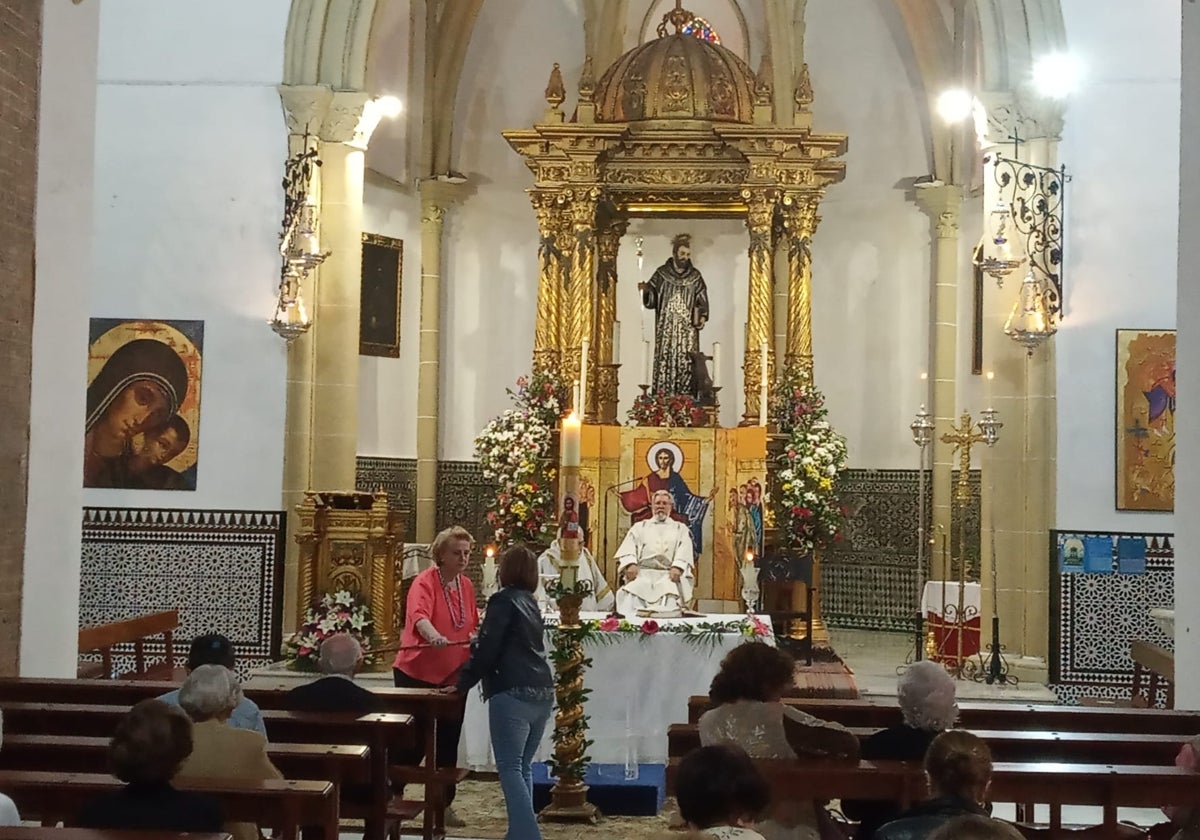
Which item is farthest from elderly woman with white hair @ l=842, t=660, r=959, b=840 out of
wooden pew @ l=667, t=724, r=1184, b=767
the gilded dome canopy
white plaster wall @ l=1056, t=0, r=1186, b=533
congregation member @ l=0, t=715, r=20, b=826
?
the gilded dome canopy

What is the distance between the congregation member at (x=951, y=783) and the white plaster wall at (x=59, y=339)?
16.8ft

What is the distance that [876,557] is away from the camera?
15852 millimetres

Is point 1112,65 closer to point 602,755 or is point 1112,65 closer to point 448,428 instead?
point 602,755

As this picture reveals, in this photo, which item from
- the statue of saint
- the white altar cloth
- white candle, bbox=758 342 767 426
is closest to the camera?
the white altar cloth

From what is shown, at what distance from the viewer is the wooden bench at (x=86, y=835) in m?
3.47

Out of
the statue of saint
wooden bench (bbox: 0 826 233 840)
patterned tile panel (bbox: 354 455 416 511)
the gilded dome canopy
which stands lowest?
wooden bench (bbox: 0 826 233 840)

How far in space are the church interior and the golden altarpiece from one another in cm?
4

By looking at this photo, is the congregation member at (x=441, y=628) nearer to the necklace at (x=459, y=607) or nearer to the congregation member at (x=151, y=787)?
the necklace at (x=459, y=607)

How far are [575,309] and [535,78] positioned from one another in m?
4.79

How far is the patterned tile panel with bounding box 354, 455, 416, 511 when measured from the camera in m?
16.0

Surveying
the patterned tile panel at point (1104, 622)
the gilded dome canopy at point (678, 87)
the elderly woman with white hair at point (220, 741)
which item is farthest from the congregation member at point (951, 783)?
the gilded dome canopy at point (678, 87)

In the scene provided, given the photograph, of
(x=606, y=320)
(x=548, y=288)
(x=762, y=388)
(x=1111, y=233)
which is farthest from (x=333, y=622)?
(x=1111, y=233)

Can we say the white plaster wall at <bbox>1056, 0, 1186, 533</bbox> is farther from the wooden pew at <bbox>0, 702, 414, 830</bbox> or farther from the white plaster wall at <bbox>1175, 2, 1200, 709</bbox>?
the wooden pew at <bbox>0, 702, 414, 830</bbox>

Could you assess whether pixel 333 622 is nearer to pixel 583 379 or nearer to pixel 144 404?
pixel 144 404
